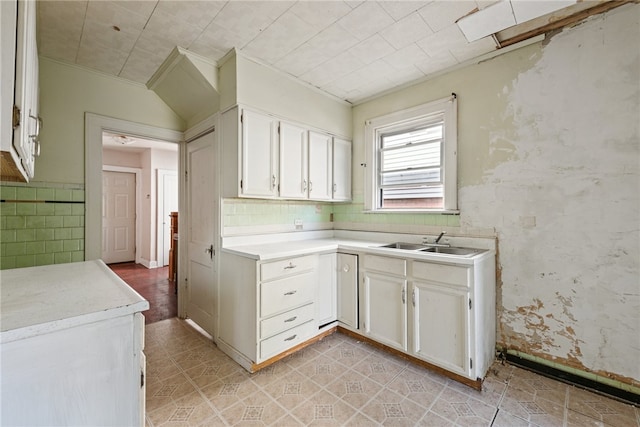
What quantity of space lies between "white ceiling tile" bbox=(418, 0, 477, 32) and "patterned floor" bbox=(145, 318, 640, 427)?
265 centimetres

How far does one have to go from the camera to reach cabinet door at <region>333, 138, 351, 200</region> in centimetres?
325

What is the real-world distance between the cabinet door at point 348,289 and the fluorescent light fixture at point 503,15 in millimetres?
2053

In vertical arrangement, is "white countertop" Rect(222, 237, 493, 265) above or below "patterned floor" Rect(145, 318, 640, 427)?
above

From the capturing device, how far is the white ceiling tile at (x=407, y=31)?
1.96 meters

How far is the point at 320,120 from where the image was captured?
3.08 m

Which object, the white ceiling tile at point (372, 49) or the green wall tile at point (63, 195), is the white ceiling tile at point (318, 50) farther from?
the green wall tile at point (63, 195)

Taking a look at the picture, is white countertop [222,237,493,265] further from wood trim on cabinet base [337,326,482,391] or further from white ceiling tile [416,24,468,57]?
white ceiling tile [416,24,468,57]

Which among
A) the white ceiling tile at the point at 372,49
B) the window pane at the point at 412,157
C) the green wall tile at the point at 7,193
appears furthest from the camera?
the window pane at the point at 412,157

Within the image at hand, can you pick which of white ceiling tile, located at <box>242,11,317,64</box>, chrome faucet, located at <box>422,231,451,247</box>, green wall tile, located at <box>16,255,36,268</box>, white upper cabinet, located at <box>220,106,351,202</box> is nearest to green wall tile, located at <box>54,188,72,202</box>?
green wall tile, located at <box>16,255,36,268</box>

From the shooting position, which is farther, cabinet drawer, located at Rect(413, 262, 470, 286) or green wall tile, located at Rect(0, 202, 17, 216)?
green wall tile, located at Rect(0, 202, 17, 216)

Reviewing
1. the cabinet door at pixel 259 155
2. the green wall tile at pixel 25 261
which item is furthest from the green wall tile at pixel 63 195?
A: the cabinet door at pixel 259 155

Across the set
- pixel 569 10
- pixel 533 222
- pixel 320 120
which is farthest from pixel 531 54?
pixel 320 120

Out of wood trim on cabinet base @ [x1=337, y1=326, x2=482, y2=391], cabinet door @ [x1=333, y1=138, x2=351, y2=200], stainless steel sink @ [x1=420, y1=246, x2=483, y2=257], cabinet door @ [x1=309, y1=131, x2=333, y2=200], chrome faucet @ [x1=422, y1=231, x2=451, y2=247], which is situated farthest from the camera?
cabinet door @ [x1=333, y1=138, x2=351, y2=200]

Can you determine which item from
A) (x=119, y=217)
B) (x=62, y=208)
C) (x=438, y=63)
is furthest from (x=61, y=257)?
(x=119, y=217)
